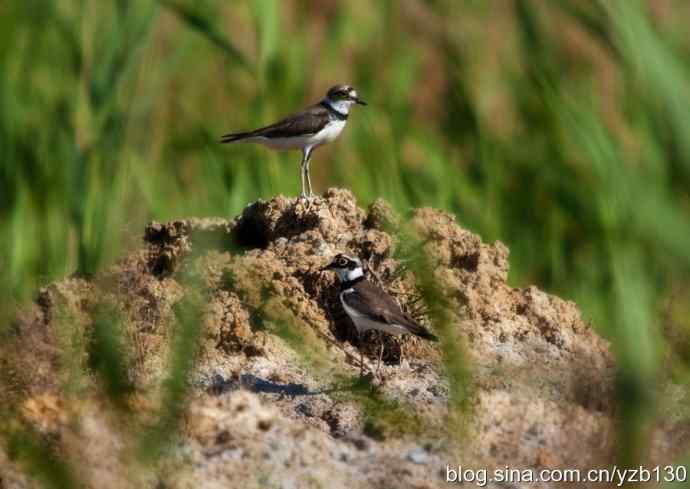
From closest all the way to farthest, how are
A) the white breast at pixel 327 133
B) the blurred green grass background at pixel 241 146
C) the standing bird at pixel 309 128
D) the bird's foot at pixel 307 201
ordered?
the bird's foot at pixel 307 201 < the blurred green grass background at pixel 241 146 < the standing bird at pixel 309 128 < the white breast at pixel 327 133

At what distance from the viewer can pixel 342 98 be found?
680cm

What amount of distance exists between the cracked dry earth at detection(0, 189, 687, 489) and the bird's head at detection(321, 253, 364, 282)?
12cm

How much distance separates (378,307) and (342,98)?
305 cm

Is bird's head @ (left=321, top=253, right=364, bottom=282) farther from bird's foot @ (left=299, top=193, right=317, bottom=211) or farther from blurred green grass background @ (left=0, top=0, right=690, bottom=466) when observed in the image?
blurred green grass background @ (left=0, top=0, right=690, bottom=466)

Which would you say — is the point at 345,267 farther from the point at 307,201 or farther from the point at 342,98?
the point at 342,98

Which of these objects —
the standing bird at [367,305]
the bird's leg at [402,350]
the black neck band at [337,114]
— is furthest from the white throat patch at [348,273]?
the black neck band at [337,114]

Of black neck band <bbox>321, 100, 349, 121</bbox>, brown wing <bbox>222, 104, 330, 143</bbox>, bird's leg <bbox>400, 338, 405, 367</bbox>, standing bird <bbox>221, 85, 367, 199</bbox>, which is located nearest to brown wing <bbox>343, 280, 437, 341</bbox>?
bird's leg <bbox>400, 338, 405, 367</bbox>

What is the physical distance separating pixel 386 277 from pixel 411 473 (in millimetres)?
1528

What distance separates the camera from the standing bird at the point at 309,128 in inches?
254

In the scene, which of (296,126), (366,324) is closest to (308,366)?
(366,324)

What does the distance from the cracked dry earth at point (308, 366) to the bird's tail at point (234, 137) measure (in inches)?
66.2

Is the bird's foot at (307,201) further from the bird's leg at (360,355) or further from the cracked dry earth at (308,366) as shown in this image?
the bird's leg at (360,355)

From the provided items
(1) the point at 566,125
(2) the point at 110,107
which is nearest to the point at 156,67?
(2) the point at 110,107

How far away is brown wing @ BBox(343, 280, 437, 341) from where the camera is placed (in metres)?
3.92
